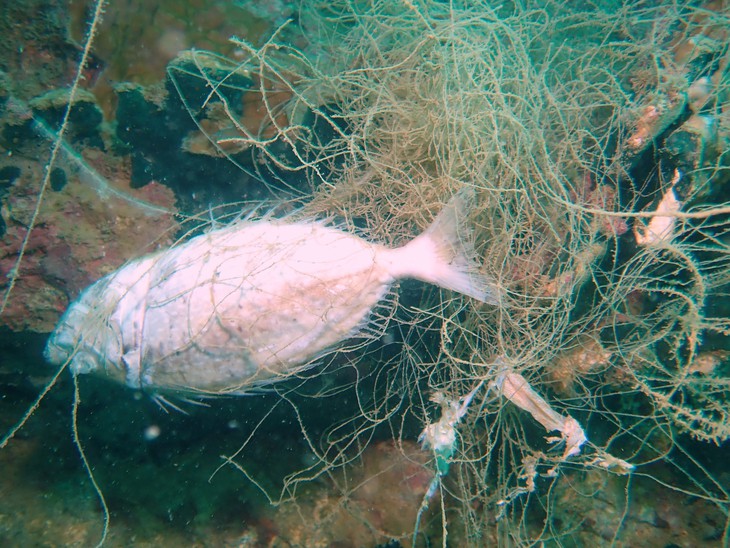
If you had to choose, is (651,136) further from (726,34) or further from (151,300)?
(151,300)

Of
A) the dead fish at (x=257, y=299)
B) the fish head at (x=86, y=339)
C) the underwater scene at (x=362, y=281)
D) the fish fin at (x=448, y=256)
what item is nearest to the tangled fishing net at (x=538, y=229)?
the underwater scene at (x=362, y=281)

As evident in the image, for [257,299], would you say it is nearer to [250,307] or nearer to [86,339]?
[250,307]

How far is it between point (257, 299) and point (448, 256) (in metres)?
1.34

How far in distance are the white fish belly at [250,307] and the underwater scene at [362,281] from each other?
2cm

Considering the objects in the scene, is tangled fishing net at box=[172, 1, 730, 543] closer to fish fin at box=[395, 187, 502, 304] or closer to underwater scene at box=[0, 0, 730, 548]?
underwater scene at box=[0, 0, 730, 548]

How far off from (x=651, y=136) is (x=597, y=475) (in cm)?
275

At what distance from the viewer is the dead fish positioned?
236 cm

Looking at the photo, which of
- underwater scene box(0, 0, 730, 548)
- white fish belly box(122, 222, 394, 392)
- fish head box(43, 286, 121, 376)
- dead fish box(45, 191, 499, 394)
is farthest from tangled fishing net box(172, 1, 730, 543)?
fish head box(43, 286, 121, 376)

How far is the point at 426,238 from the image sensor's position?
2494 millimetres

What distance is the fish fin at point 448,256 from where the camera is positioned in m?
2.43

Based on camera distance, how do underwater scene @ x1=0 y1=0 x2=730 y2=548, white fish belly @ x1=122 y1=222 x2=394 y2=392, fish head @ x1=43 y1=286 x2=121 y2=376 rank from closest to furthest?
white fish belly @ x1=122 y1=222 x2=394 y2=392, underwater scene @ x1=0 y1=0 x2=730 y2=548, fish head @ x1=43 y1=286 x2=121 y2=376

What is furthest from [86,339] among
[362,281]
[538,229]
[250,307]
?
[538,229]

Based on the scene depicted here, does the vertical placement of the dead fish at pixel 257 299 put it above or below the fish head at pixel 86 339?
above

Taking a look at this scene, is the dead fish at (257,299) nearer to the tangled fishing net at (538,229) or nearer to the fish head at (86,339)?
the fish head at (86,339)
